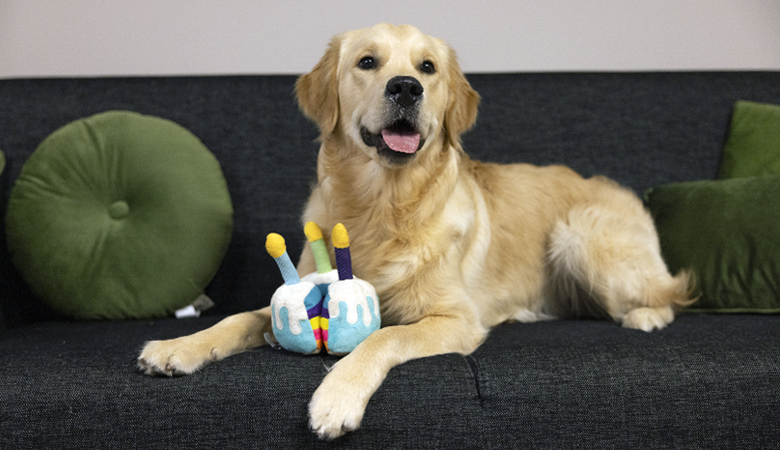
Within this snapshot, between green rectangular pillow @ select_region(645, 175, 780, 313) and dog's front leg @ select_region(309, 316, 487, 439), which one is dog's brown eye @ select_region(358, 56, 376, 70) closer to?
dog's front leg @ select_region(309, 316, 487, 439)

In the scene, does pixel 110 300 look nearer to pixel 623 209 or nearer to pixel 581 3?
pixel 623 209

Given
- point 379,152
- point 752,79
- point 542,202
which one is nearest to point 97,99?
point 379,152

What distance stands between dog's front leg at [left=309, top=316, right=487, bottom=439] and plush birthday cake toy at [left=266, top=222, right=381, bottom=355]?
56 mm

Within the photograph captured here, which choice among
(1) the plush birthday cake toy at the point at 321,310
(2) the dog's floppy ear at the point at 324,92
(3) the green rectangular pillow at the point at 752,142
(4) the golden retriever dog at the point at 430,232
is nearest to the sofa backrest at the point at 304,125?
(3) the green rectangular pillow at the point at 752,142

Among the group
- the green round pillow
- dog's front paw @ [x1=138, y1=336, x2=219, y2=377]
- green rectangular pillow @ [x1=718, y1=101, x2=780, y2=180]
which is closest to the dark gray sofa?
dog's front paw @ [x1=138, y1=336, x2=219, y2=377]

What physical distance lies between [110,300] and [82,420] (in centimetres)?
99

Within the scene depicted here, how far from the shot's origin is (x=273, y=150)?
2277 mm

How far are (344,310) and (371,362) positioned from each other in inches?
5.9

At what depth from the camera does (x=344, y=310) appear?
46.7 inches

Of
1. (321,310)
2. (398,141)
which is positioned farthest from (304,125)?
(321,310)

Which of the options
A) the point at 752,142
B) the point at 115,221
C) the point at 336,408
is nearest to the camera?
the point at 336,408

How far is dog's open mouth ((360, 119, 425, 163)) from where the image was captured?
144 centimetres

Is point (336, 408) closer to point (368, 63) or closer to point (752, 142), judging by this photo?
point (368, 63)

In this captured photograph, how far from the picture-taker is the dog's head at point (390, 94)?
141cm
